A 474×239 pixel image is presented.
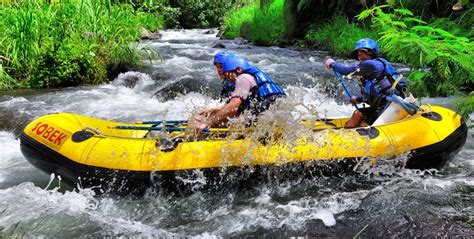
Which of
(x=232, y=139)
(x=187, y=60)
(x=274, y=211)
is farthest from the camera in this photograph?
(x=187, y=60)

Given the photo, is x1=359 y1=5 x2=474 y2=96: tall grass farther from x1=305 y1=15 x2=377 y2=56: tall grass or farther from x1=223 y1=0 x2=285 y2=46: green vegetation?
x1=223 y1=0 x2=285 y2=46: green vegetation

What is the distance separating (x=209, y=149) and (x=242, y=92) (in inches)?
26.0

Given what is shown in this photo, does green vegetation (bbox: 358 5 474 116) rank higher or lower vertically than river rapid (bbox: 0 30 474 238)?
higher

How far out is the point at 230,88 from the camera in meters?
4.52

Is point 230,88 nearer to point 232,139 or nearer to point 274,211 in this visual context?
point 232,139

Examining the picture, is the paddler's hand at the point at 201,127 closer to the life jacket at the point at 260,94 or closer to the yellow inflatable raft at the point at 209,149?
the yellow inflatable raft at the point at 209,149

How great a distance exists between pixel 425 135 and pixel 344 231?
1.46 metres

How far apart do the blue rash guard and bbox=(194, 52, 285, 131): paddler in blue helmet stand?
3.21 feet

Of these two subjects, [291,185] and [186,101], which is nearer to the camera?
[291,185]

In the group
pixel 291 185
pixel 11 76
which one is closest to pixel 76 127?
pixel 291 185

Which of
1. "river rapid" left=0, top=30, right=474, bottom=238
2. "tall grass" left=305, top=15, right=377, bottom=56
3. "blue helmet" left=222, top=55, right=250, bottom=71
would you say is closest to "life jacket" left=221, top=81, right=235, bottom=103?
"blue helmet" left=222, top=55, right=250, bottom=71

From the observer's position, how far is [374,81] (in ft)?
15.2

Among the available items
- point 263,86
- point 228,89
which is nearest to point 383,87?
point 263,86

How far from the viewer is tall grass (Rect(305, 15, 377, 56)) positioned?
11273mm
